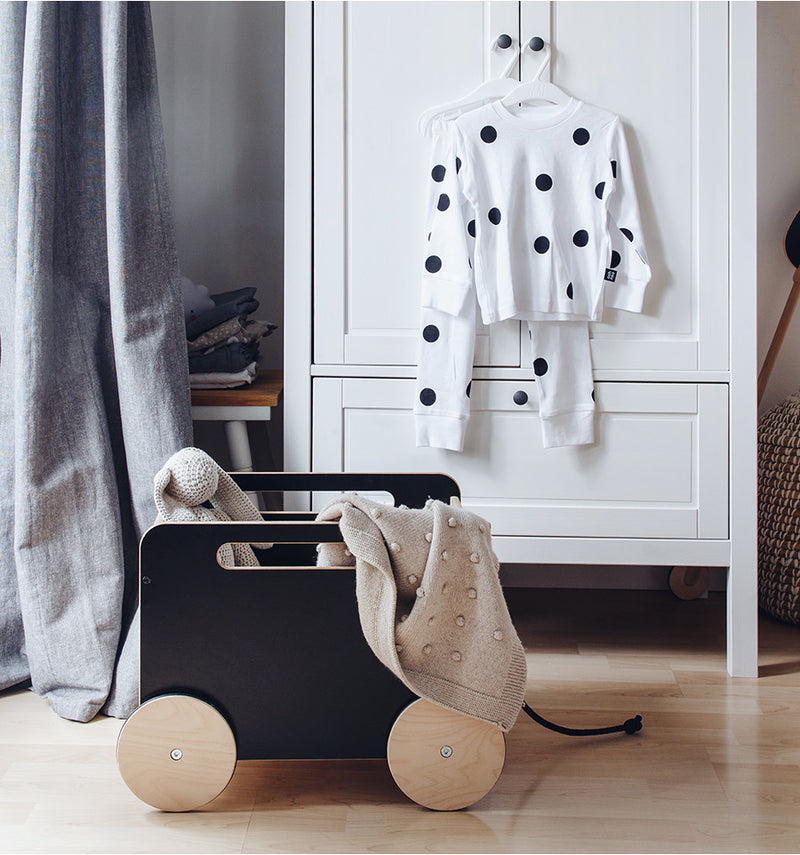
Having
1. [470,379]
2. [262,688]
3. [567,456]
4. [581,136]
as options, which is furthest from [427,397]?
[262,688]

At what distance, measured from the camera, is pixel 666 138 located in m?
1.52

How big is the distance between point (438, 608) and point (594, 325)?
757 millimetres

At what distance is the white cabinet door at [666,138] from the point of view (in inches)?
59.4

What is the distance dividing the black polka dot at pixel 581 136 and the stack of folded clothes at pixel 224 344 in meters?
0.72

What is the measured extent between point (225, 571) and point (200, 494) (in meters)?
0.16

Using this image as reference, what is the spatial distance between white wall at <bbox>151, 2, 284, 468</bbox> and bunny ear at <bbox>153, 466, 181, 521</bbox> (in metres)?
0.85

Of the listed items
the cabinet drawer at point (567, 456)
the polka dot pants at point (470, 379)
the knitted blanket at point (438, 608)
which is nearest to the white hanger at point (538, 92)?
the polka dot pants at point (470, 379)

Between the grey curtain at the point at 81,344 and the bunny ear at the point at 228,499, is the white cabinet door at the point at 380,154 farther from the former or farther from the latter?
the bunny ear at the point at 228,499

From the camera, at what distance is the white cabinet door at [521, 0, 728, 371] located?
1.51m

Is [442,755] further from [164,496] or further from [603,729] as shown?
[164,496]

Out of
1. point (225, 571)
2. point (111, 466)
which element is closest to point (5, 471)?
point (111, 466)

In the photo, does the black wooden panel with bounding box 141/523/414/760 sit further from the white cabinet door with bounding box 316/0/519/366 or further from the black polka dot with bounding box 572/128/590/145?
→ the black polka dot with bounding box 572/128/590/145

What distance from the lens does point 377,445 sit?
5.19 feet

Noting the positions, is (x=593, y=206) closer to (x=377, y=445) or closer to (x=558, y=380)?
(x=558, y=380)
